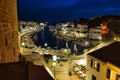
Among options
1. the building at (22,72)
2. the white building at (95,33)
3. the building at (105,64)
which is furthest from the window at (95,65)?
the white building at (95,33)

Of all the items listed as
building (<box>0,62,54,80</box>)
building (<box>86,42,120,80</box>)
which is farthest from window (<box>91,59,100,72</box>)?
building (<box>0,62,54,80</box>)

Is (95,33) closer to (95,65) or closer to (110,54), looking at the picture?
(95,65)

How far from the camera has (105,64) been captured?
19.6 meters

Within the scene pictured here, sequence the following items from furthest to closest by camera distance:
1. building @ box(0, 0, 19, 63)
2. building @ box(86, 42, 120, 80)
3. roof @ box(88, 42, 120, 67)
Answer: roof @ box(88, 42, 120, 67), building @ box(86, 42, 120, 80), building @ box(0, 0, 19, 63)

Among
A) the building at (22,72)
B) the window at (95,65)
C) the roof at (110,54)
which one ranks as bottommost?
the window at (95,65)

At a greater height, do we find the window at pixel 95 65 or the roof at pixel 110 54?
the roof at pixel 110 54

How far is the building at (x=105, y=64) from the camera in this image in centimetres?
1817

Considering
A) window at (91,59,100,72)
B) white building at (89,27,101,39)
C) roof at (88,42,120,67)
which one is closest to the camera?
roof at (88,42,120,67)

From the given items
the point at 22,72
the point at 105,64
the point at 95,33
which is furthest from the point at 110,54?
the point at 95,33

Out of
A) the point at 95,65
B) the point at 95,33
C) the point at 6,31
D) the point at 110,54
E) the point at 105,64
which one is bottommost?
the point at 95,65

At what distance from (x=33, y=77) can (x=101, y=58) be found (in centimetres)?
1875

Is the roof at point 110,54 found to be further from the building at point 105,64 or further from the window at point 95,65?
the window at point 95,65

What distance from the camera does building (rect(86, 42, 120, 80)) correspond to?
18172 millimetres

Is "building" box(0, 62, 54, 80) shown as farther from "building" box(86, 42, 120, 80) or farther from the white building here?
the white building
